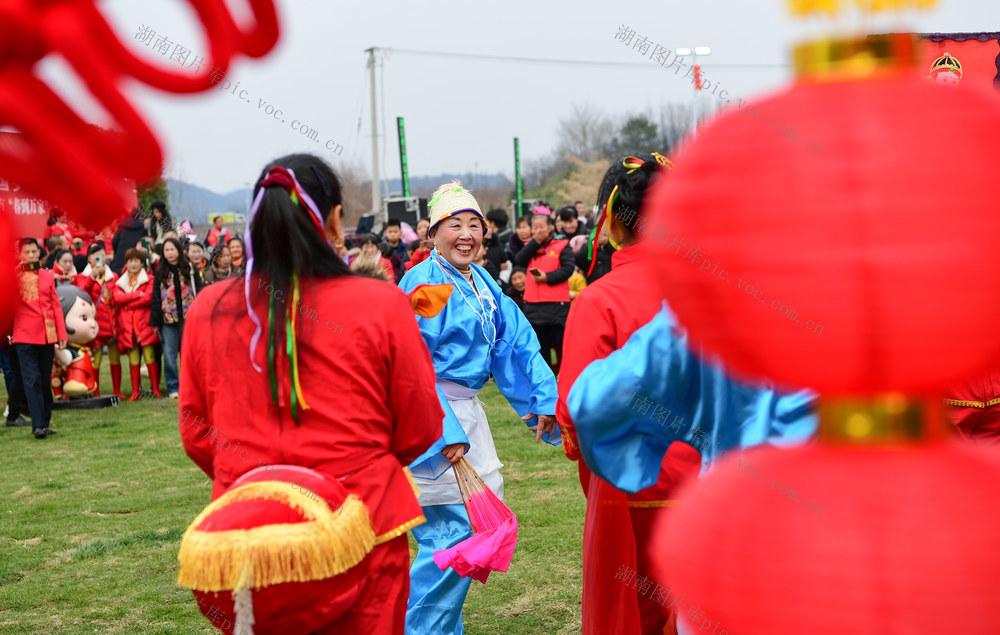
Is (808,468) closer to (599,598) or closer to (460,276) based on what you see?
(599,598)

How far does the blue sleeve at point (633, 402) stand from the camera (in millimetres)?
1811

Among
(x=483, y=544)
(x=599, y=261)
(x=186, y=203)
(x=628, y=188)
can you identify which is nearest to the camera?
(x=628, y=188)

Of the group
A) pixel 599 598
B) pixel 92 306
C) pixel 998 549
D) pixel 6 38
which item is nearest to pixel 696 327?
pixel 998 549

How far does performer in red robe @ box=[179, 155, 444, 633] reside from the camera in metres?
2.48

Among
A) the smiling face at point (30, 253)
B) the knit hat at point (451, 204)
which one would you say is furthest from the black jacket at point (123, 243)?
the knit hat at point (451, 204)

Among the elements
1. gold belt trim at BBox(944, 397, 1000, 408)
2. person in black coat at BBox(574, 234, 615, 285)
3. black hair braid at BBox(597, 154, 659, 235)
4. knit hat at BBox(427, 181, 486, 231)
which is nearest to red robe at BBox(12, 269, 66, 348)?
person in black coat at BBox(574, 234, 615, 285)

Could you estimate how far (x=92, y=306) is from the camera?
11266 mm

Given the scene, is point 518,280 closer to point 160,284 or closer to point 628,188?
point 160,284

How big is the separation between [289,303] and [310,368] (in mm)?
171

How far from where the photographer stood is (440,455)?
4273 mm

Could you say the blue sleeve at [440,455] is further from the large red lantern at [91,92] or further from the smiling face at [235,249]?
the smiling face at [235,249]

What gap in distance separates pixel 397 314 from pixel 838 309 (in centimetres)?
182

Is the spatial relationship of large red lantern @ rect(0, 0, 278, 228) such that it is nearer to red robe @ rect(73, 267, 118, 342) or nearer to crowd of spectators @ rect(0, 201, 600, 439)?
crowd of spectators @ rect(0, 201, 600, 439)

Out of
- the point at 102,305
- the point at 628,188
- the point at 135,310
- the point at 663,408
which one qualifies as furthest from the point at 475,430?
the point at 102,305
